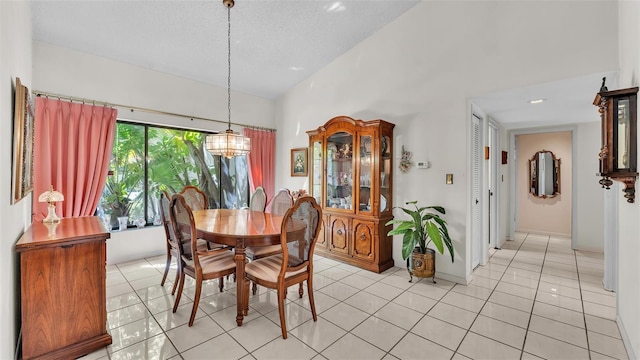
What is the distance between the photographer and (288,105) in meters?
5.14

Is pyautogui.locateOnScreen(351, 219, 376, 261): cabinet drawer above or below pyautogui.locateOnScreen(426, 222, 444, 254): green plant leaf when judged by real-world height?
below

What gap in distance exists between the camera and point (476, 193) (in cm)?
353

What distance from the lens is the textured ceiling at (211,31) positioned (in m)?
2.85

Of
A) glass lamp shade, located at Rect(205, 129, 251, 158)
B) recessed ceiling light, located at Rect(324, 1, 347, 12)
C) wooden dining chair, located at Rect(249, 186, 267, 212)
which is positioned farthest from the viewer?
wooden dining chair, located at Rect(249, 186, 267, 212)

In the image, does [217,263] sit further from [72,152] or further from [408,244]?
[72,152]

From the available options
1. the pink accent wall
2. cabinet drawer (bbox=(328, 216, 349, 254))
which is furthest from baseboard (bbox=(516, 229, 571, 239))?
cabinet drawer (bbox=(328, 216, 349, 254))

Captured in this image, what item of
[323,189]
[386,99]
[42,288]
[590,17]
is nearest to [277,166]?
[323,189]

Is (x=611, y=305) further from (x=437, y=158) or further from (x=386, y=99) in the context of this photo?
(x=386, y=99)

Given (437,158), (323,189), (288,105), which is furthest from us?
(288,105)

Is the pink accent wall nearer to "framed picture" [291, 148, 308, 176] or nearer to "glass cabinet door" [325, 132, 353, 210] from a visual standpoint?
"glass cabinet door" [325, 132, 353, 210]

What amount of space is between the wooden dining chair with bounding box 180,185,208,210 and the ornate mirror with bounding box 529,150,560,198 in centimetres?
621

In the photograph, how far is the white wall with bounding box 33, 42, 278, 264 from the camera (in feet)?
10.5

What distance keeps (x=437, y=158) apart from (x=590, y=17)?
174 centimetres

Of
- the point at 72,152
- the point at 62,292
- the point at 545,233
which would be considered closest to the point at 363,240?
the point at 62,292
